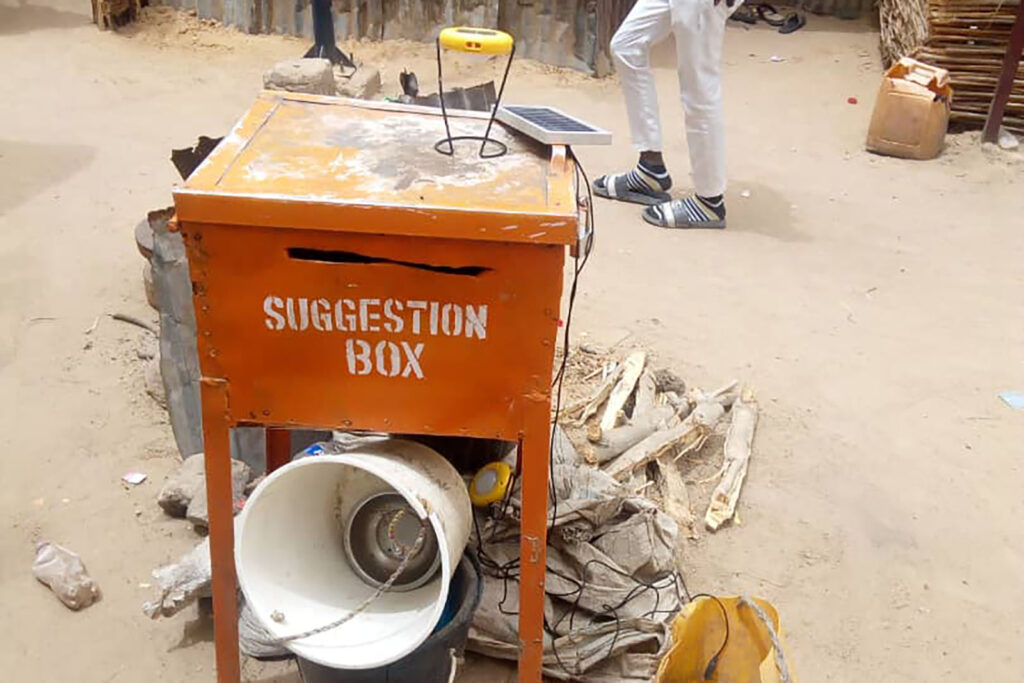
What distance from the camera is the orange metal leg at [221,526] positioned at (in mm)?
1878

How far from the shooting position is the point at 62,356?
3393 mm

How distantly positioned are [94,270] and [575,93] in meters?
3.79

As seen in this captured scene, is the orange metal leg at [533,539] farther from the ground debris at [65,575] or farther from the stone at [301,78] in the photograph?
the stone at [301,78]

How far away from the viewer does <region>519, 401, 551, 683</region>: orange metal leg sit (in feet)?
6.15

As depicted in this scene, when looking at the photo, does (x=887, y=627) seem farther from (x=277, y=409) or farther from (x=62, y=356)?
(x=62, y=356)

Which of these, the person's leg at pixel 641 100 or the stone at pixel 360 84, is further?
the stone at pixel 360 84

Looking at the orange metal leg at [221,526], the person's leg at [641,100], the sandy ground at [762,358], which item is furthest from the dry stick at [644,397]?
the person's leg at [641,100]

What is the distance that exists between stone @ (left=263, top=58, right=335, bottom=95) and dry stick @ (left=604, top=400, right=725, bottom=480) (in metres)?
3.11

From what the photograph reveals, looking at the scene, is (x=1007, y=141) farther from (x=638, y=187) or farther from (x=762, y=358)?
(x=762, y=358)

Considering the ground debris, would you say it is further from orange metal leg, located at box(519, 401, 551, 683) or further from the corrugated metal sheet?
the corrugated metal sheet

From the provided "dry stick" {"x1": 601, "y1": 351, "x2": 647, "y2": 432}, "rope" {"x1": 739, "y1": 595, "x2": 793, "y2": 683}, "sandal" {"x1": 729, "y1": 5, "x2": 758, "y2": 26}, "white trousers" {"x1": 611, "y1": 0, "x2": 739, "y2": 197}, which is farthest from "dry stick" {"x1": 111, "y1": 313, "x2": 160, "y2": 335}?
"sandal" {"x1": 729, "y1": 5, "x2": 758, "y2": 26}

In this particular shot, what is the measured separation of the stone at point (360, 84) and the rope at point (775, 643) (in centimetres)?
432

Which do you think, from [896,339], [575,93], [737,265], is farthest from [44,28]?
[896,339]

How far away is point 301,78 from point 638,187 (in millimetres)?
1908
